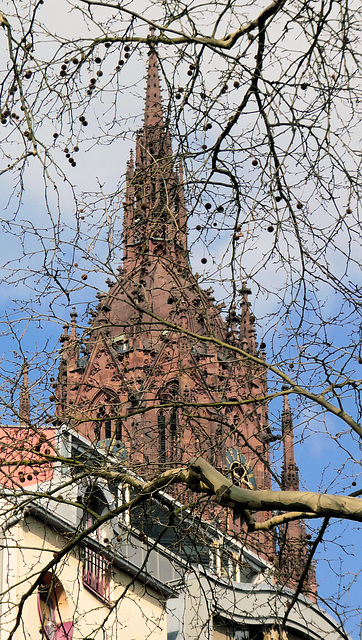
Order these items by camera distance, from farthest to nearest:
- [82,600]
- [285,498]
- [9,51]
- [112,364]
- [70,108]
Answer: [112,364]
[82,600]
[70,108]
[9,51]
[285,498]

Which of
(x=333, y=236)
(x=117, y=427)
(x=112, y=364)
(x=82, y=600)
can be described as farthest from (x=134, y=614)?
(x=112, y=364)

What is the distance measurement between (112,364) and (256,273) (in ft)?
139

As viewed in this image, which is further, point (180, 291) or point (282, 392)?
point (180, 291)

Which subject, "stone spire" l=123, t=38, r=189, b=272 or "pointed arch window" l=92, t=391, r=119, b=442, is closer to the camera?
"stone spire" l=123, t=38, r=189, b=272

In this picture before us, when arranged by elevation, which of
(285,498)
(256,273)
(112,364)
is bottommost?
(285,498)

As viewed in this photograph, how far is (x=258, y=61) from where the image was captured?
7.85m

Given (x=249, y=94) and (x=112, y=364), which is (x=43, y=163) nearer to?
(x=249, y=94)

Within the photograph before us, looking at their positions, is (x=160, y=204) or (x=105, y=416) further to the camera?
(x=105, y=416)

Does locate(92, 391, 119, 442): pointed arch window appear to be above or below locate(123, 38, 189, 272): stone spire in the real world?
below

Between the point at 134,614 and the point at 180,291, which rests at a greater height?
the point at 134,614

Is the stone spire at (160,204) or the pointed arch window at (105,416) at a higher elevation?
the stone spire at (160,204)

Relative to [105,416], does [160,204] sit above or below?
above

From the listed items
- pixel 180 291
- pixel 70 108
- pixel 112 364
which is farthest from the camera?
pixel 112 364

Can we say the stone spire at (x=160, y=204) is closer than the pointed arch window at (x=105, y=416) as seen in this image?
Yes
